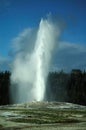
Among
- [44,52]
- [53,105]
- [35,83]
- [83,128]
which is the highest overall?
[44,52]

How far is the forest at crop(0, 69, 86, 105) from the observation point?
496 ft

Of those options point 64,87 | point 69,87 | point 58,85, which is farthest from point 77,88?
point 58,85

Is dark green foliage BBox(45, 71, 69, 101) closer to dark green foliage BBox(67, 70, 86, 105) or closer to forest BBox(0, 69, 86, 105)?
forest BBox(0, 69, 86, 105)

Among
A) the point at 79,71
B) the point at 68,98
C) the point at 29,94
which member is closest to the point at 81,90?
the point at 68,98

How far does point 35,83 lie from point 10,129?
2722 inches

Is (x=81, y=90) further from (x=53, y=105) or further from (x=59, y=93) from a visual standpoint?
(x=53, y=105)

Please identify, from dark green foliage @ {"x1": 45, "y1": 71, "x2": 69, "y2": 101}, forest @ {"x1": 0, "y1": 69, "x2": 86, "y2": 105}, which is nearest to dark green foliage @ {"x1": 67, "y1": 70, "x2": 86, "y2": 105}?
forest @ {"x1": 0, "y1": 69, "x2": 86, "y2": 105}

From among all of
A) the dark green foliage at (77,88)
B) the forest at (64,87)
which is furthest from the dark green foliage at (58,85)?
the dark green foliage at (77,88)

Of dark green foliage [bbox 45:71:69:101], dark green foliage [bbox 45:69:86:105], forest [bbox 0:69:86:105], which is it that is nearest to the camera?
forest [bbox 0:69:86:105]

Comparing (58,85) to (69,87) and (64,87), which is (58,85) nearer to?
(64,87)

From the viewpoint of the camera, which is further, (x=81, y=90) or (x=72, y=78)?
(x=72, y=78)

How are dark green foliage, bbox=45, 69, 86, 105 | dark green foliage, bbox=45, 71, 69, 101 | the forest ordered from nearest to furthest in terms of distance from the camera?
1. the forest
2. dark green foliage, bbox=45, 69, 86, 105
3. dark green foliage, bbox=45, 71, 69, 101

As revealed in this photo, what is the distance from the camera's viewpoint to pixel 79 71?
18288 centimetres

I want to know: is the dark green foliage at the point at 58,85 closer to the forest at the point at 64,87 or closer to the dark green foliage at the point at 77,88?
the forest at the point at 64,87
